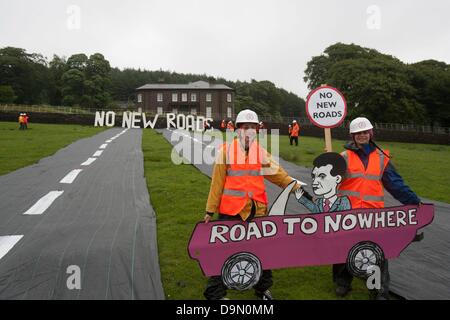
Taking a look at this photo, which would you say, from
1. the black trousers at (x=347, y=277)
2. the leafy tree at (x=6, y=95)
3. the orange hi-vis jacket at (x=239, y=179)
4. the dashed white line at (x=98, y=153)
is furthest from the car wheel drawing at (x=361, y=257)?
the leafy tree at (x=6, y=95)

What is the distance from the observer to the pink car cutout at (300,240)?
4.12 metres

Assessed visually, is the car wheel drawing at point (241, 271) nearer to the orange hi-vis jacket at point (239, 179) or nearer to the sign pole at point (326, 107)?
the orange hi-vis jacket at point (239, 179)

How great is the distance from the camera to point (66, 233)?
252 inches

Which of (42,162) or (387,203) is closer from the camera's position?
(387,203)

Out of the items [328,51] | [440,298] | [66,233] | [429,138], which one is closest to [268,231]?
[440,298]

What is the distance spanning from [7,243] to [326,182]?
474 centimetres

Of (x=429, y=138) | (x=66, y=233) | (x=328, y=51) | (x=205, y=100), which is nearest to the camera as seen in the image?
(x=66, y=233)

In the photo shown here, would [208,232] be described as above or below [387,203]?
above

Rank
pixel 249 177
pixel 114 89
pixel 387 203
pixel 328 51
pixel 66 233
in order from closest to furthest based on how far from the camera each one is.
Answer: pixel 249 177
pixel 66 233
pixel 387 203
pixel 328 51
pixel 114 89

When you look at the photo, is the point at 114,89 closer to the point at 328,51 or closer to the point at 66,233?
the point at 328,51

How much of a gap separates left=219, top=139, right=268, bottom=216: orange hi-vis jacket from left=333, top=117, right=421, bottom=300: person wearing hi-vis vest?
1.11m

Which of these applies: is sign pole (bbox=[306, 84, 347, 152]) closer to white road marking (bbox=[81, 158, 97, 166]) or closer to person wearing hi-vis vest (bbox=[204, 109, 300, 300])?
person wearing hi-vis vest (bbox=[204, 109, 300, 300])

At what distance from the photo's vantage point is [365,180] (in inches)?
180

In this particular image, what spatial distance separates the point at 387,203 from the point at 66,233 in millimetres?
7051
